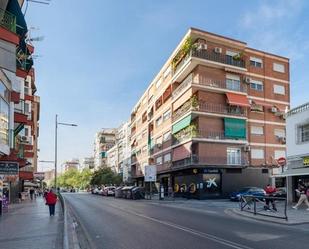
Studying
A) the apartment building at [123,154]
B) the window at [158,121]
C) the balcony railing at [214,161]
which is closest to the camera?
the balcony railing at [214,161]

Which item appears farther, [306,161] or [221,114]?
[221,114]

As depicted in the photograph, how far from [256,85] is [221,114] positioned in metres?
7.54

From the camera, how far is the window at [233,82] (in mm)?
51812

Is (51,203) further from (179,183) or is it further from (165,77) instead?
(165,77)

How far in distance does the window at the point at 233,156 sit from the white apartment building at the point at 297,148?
659 inches

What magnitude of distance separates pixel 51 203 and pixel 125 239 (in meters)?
10.8

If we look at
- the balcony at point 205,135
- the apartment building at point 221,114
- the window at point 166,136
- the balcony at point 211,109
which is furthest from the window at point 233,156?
the window at point 166,136

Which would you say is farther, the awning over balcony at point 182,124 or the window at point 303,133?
the awning over balcony at point 182,124

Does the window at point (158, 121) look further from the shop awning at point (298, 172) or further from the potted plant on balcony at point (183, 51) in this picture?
the shop awning at point (298, 172)

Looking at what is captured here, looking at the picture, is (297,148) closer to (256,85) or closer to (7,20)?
(7,20)

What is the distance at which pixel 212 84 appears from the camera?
50188 mm

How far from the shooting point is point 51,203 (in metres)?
22.6

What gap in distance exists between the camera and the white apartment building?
30938 mm

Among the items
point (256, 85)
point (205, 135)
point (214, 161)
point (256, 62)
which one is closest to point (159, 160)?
point (205, 135)
